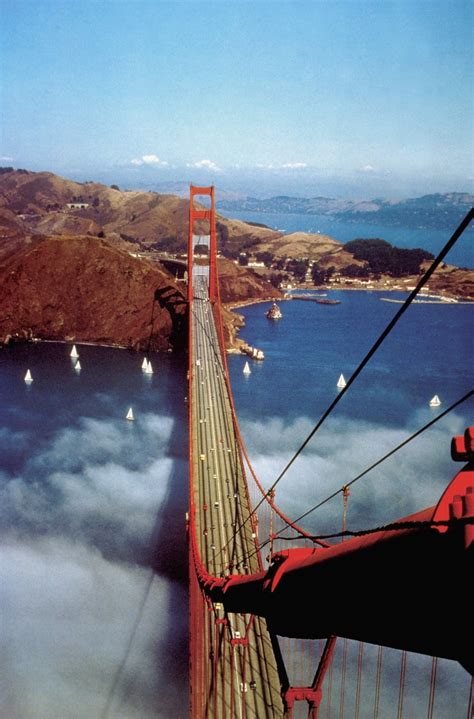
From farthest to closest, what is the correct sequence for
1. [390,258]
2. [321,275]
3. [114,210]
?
[114,210] < [390,258] < [321,275]

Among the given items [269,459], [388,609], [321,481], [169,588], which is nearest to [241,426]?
[269,459]

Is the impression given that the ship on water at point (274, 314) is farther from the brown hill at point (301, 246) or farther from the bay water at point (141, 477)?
the brown hill at point (301, 246)

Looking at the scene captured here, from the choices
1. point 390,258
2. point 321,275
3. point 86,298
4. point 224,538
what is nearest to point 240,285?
point 321,275

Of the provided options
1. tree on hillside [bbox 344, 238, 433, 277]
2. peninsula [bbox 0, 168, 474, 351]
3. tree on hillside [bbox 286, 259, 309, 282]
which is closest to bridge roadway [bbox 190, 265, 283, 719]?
peninsula [bbox 0, 168, 474, 351]

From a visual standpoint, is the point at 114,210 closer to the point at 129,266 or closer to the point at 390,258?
the point at 390,258

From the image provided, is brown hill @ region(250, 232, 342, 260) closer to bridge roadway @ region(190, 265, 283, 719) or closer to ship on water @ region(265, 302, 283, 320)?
ship on water @ region(265, 302, 283, 320)

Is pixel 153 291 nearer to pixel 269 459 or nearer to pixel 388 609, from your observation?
pixel 269 459

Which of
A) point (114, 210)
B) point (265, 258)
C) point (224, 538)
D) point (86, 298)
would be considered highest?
point (114, 210)
